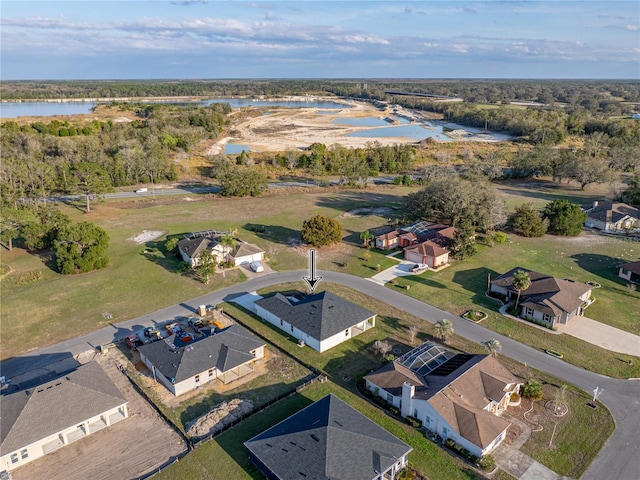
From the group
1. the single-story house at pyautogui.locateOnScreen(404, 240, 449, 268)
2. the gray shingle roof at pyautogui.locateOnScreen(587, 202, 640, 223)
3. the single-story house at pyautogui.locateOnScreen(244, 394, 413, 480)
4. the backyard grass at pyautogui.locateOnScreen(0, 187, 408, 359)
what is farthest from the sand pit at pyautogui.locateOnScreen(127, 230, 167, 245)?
the gray shingle roof at pyautogui.locateOnScreen(587, 202, 640, 223)

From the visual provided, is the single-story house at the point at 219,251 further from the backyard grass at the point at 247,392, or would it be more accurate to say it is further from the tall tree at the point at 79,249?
the backyard grass at the point at 247,392

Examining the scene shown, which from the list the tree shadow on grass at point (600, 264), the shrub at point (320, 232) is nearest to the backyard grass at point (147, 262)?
the shrub at point (320, 232)

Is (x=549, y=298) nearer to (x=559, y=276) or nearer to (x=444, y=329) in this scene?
(x=559, y=276)

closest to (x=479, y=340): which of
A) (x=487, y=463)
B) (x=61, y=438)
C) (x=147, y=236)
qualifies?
(x=487, y=463)

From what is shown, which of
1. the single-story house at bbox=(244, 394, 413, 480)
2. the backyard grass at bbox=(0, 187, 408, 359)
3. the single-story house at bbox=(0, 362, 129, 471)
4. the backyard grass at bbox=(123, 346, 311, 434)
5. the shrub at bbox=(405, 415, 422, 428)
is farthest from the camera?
the backyard grass at bbox=(0, 187, 408, 359)

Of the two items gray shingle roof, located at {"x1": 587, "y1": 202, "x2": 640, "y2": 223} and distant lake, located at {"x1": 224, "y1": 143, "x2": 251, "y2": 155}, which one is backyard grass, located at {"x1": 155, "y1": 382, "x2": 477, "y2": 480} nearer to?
gray shingle roof, located at {"x1": 587, "y1": 202, "x2": 640, "y2": 223}

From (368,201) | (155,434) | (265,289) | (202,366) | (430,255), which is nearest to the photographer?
(155,434)

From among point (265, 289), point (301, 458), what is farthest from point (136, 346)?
point (301, 458)

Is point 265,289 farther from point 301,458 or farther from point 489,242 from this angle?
point 489,242
